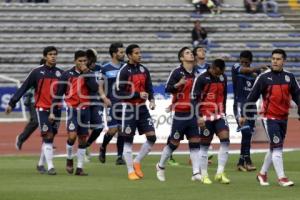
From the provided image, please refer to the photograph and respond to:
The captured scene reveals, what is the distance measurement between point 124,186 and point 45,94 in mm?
Result: 3117

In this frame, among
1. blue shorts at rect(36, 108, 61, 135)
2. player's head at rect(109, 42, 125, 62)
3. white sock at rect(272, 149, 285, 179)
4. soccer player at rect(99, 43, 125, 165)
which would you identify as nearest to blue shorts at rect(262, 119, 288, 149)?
white sock at rect(272, 149, 285, 179)

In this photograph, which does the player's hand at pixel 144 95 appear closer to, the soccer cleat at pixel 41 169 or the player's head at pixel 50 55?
the player's head at pixel 50 55

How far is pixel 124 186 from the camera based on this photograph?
16.2m

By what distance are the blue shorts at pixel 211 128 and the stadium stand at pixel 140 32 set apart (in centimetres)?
2354

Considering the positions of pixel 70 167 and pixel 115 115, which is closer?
pixel 70 167

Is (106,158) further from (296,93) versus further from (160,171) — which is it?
(296,93)

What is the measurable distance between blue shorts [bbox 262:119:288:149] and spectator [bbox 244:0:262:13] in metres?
30.0

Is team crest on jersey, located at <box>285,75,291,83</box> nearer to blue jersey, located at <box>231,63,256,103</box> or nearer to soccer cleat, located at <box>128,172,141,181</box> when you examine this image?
soccer cleat, located at <box>128,172,141,181</box>

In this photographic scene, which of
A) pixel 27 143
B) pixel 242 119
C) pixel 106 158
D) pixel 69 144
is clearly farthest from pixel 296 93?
pixel 27 143

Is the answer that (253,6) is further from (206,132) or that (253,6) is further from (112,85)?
(206,132)

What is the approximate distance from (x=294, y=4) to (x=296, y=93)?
31707 mm

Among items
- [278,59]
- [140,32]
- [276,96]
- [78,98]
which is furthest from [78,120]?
[140,32]

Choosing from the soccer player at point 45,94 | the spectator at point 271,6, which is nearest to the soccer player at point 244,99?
the soccer player at point 45,94

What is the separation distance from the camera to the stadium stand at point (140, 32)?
41.7m
